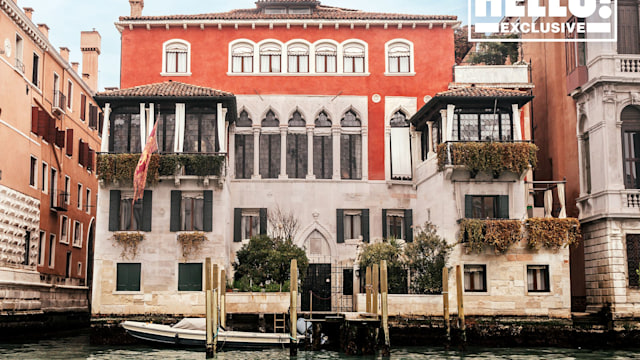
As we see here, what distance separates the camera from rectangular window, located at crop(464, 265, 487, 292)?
2911 cm

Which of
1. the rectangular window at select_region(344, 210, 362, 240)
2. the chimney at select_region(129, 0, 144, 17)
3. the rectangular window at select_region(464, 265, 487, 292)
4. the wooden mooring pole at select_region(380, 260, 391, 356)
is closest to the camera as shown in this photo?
the wooden mooring pole at select_region(380, 260, 391, 356)

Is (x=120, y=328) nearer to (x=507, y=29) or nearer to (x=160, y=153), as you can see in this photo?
(x=160, y=153)

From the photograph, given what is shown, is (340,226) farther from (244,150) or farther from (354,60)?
(354,60)

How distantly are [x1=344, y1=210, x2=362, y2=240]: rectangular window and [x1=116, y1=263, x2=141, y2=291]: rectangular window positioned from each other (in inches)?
366

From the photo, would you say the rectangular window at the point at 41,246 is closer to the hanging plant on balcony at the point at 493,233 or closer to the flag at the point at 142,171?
the flag at the point at 142,171

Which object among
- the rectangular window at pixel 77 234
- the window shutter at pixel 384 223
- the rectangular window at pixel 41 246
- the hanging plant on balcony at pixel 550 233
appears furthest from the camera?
the rectangular window at pixel 77 234

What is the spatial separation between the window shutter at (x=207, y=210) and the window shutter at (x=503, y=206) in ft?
37.1

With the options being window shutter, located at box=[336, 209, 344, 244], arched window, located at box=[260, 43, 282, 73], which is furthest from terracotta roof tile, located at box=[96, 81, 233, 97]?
window shutter, located at box=[336, 209, 344, 244]

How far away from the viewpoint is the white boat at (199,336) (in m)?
25.7

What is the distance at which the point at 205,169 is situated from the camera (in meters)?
30.0

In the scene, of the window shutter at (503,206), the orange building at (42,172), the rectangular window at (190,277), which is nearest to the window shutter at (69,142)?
the orange building at (42,172)

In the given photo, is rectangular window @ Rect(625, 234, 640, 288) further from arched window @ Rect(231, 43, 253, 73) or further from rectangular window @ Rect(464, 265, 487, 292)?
arched window @ Rect(231, 43, 253, 73)

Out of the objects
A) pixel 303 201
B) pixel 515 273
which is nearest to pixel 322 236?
pixel 303 201

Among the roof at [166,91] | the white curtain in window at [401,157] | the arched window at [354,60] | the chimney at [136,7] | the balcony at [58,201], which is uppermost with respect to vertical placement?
the chimney at [136,7]
